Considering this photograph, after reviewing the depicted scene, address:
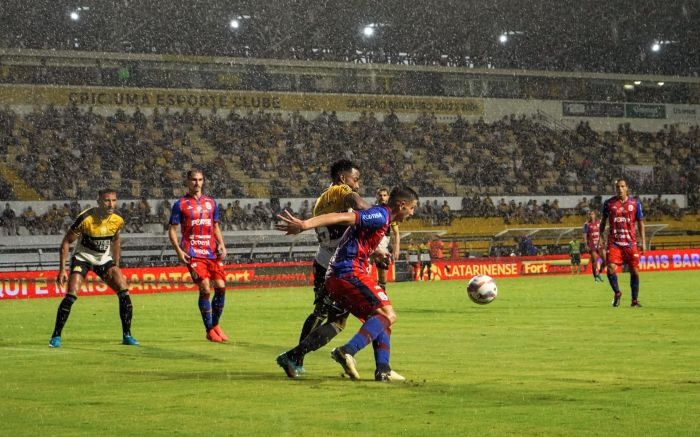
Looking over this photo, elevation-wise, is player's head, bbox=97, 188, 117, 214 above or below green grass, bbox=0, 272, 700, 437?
above

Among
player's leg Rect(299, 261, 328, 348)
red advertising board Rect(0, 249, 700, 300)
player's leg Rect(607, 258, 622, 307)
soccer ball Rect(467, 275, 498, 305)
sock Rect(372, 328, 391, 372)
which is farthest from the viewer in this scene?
red advertising board Rect(0, 249, 700, 300)

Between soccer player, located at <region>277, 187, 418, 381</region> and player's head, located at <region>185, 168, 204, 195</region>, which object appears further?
player's head, located at <region>185, 168, 204, 195</region>

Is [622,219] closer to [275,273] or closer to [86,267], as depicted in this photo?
[86,267]

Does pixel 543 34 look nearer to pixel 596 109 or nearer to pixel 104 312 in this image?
pixel 596 109

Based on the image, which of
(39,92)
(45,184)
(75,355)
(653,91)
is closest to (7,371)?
(75,355)

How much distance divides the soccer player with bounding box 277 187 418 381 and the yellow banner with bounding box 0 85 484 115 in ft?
138


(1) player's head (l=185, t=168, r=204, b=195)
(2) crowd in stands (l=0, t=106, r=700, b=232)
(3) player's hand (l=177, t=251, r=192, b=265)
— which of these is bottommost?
(3) player's hand (l=177, t=251, r=192, b=265)

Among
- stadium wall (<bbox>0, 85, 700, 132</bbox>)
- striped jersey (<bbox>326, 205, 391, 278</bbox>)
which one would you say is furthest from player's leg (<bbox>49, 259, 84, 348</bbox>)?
stadium wall (<bbox>0, 85, 700, 132</bbox>)

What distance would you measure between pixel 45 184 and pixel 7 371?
33222 millimetres

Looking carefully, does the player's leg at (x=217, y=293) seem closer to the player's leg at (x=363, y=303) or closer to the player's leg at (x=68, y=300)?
the player's leg at (x=68, y=300)

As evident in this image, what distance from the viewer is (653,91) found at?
65.2m

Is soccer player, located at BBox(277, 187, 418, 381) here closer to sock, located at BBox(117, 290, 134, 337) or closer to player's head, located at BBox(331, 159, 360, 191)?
player's head, located at BBox(331, 159, 360, 191)

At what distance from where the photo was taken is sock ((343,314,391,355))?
959cm

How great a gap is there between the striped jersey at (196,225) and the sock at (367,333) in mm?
5901
